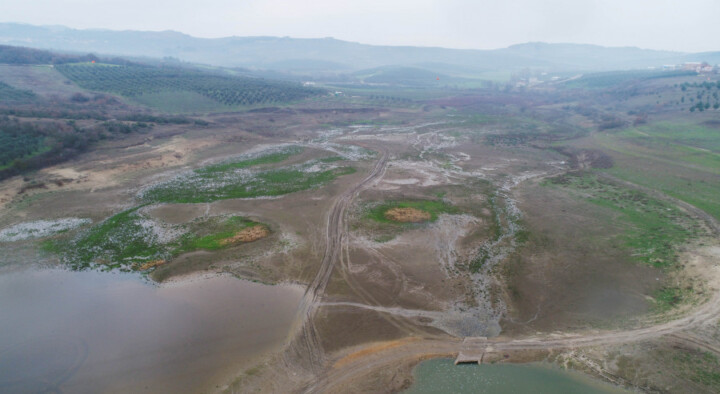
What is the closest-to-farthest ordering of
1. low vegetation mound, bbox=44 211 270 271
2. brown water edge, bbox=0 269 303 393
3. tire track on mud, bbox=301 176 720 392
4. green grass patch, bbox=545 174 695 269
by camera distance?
brown water edge, bbox=0 269 303 393 < tire track on mud, bbox=301 176 720 392 < low vegetation mound, bbox=44 211 270 271 < green grass patch, bbox=545 174 695 269

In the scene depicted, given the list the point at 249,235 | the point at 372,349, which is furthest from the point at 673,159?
the point at 249,235

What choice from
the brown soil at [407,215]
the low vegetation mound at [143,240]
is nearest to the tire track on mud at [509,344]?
the brown soil at [407,215]

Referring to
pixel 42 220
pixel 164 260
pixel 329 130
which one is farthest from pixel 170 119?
pixel 164 260

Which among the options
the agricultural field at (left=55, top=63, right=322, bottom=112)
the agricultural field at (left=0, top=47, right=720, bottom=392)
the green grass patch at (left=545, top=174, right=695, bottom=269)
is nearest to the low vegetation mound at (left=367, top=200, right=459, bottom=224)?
the agricultural field at (left=0, top=47, right=720, bottom=392)

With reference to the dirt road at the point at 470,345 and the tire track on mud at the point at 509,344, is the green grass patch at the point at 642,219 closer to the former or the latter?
the dirt road at the point at 470,345

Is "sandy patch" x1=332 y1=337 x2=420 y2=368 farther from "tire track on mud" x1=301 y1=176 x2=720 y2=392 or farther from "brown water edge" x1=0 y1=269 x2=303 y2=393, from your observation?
"brown water edge" x1=0 y1=269 x2=303 y2=393

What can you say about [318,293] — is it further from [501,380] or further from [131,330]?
[501,380]
